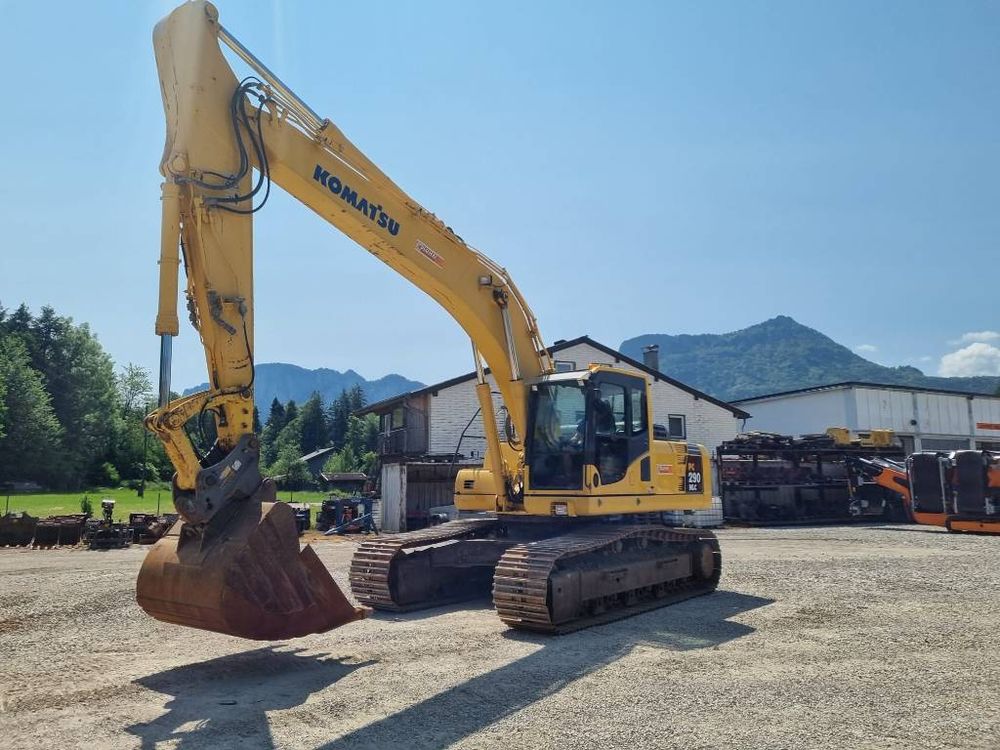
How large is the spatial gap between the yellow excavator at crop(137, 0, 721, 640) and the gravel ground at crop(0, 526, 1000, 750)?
0.63 meters

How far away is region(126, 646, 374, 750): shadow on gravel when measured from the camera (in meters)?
5.44

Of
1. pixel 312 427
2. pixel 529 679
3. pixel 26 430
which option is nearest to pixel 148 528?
pixel 529 679

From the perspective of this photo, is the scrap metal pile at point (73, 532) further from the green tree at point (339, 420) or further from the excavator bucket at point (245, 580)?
the green tree at point (339, 420)

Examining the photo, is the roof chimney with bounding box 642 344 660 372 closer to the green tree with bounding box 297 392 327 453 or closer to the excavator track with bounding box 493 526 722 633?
the excavator track with bounding box 493 526 722 633

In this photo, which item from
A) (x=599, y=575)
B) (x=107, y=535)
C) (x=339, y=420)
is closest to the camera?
(x=599, y=575)

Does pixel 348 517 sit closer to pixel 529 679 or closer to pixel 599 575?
pixel 599 575

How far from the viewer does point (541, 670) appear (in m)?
7.17

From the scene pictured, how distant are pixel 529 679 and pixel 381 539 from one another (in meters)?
4.53

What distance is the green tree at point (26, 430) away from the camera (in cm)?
5406

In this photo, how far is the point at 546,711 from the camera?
596cm

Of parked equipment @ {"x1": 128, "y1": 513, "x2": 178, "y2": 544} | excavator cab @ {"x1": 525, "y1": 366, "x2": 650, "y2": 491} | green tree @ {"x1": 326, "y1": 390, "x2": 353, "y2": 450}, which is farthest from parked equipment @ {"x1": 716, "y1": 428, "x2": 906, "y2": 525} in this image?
green tree @ {"x1": 326, "y1": 390, "x2": 353, "y2": 450}

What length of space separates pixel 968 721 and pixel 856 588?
252 inches

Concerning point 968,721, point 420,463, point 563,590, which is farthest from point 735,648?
point 420,463

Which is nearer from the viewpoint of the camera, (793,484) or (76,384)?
(793,484)
